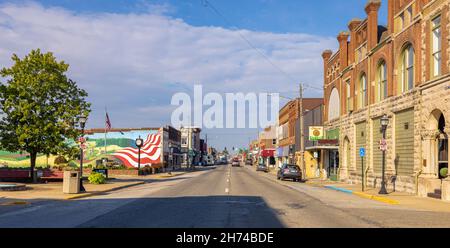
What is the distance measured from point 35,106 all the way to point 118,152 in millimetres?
46759

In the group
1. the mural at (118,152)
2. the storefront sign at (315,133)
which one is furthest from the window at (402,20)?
the mural at (118,152)

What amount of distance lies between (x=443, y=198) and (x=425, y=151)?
3.28 meters

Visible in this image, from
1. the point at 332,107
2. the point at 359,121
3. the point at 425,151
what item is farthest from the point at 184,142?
the point at 425,151

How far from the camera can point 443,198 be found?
73.3 ft

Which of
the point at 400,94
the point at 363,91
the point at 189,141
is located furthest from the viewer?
the point at 189,141

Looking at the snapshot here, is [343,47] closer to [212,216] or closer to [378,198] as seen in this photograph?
[378,198]

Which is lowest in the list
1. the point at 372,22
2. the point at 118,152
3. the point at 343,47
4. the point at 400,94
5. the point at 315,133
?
the point at 118,152

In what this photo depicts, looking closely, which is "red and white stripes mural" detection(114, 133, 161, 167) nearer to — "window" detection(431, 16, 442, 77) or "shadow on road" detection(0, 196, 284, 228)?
"window" detection(431, 16, 442, 77)

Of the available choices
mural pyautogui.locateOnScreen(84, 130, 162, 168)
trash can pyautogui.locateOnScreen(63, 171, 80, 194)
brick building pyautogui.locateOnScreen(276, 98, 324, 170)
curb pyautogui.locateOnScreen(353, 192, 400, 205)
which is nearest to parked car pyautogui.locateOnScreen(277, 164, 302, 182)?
curb pyautogui.locateOnScreen(353, 192, 400, 205)

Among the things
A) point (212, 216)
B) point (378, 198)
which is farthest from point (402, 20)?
point (212, 216)

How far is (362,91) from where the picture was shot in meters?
37.6

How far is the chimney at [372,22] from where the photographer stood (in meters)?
34.8
